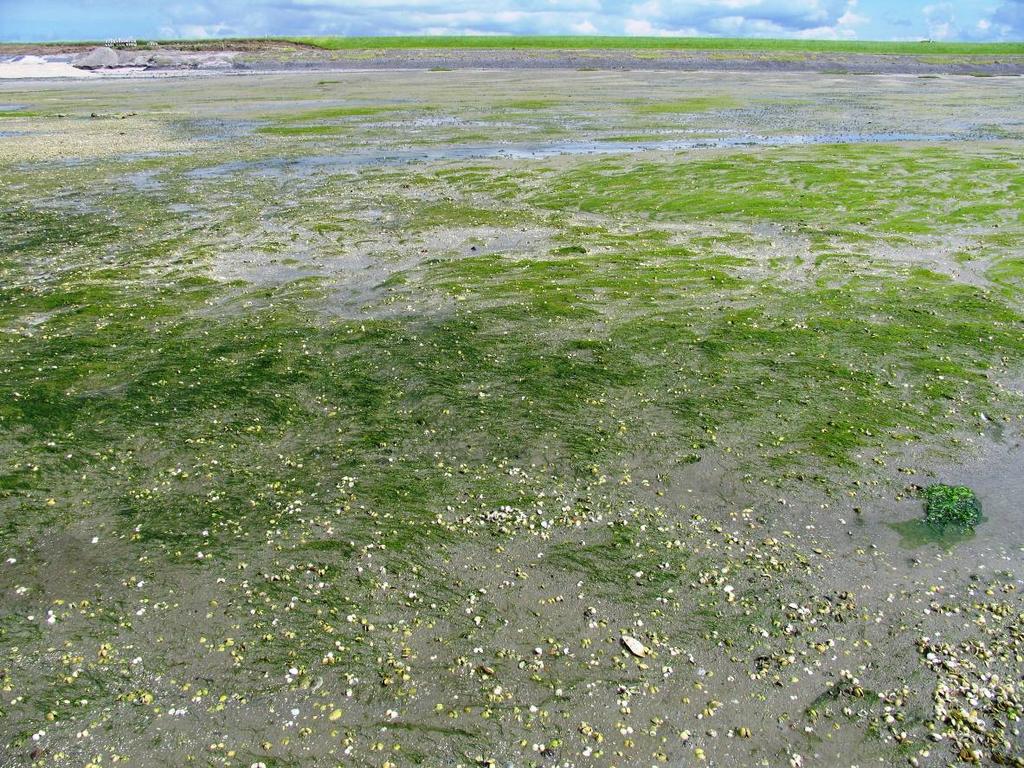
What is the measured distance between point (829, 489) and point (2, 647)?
8843 millimetres

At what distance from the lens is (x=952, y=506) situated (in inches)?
341

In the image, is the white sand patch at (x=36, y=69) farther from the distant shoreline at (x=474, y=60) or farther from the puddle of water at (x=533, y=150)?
the puddle of water at (x=533, y=150)

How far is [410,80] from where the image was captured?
7944 centimetres

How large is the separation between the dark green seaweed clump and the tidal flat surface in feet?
0.78

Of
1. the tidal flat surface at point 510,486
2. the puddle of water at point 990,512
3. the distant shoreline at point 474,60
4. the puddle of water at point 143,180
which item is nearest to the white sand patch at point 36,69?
the distant shoreline at point 474,60

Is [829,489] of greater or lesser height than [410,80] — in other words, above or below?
below

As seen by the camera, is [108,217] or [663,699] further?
[108,217]

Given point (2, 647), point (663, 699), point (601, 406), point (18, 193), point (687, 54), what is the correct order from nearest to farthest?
point (663, 699)
point (2, 647)
point (601, 406)
point (18, 193)
point (687, 54)

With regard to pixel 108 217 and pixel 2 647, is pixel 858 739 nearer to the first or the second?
pixel 2 647

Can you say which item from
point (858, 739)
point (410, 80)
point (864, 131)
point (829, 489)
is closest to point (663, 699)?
point (858, 739)

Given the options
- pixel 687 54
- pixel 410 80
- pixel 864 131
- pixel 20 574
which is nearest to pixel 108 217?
pixel 20 574

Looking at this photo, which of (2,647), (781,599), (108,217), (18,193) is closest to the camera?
(2,647)

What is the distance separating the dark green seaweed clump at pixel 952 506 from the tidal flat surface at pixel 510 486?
238 millimetres

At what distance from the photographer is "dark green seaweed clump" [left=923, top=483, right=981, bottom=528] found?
851 cm
